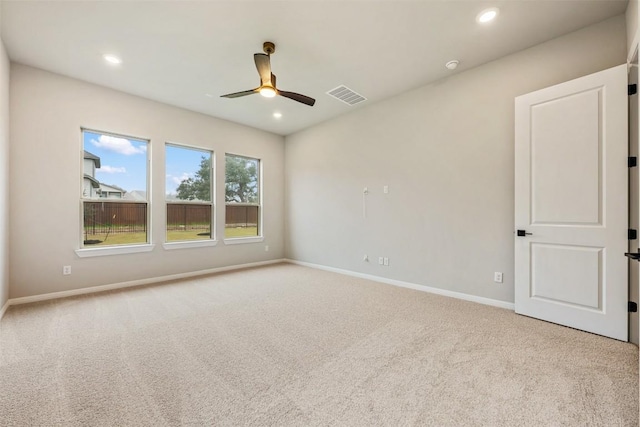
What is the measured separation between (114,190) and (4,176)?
44.8 inches

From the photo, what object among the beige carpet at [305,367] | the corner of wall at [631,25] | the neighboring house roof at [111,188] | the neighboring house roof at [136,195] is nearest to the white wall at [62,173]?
the neighboring house roof at [136,195]

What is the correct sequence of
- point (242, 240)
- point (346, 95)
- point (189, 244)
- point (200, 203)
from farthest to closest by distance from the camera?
1. point (242, 240)
2. point (200, 203)
3. point (189, 244)
4. point (346, 95)

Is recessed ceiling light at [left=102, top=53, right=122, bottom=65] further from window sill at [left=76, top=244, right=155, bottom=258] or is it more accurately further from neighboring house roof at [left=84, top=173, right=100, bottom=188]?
window sill at [left=76, top=244, right=155, bottom=258]

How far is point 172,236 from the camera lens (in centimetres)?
460

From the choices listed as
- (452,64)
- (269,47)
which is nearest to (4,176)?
(269,47)

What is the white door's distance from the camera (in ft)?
7.59

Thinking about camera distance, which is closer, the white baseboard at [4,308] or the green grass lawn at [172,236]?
the white baseboard at [4,308]

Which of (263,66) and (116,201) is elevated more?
(263,66)

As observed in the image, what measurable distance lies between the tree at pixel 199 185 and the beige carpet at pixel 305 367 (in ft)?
7.27

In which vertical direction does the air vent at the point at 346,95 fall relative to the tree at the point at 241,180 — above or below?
above

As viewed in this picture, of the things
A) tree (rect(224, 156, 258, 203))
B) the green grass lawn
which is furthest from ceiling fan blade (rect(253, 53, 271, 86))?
the green grass lawn

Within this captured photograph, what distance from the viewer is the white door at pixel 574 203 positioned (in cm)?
231

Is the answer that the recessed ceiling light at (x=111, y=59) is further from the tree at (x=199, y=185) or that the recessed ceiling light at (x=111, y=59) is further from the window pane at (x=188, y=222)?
the window pane at (x=188, y=222)

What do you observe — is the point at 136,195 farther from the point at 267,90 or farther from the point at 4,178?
the point at 267,90
